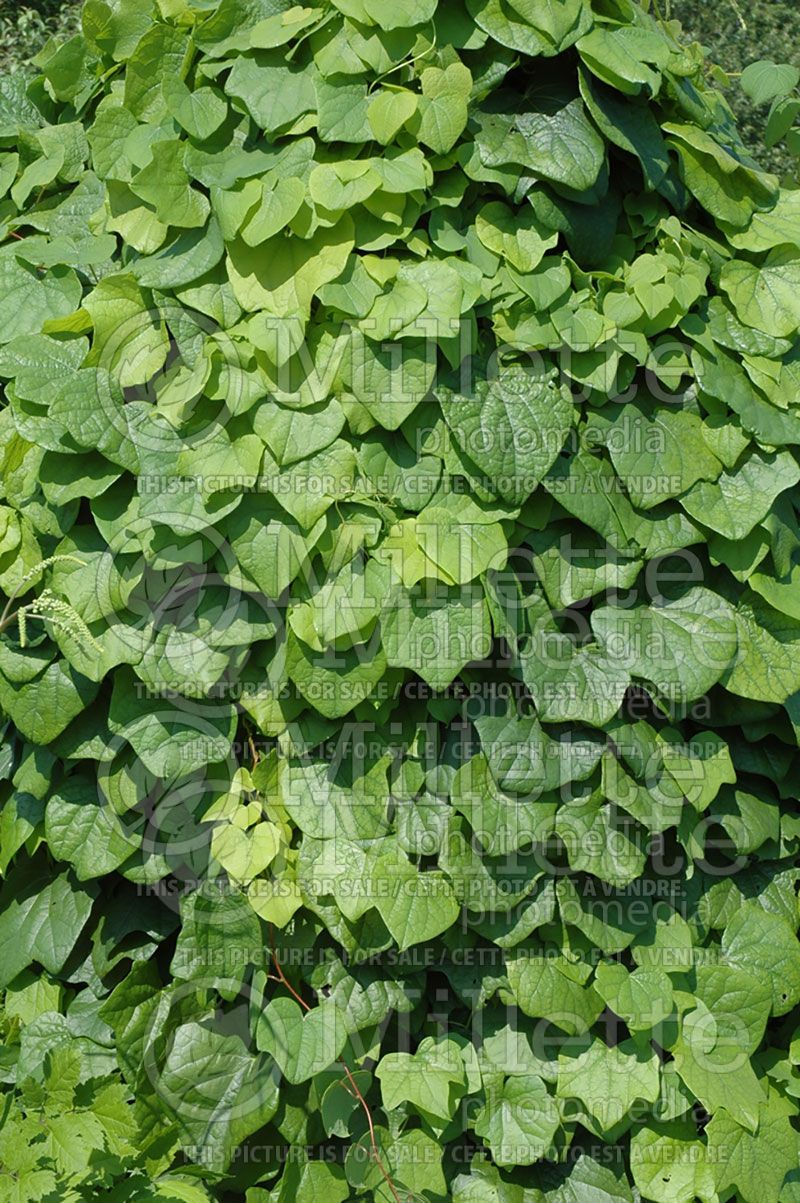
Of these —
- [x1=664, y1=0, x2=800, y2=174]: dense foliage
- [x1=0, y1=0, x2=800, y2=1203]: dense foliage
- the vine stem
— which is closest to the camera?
[x1=0, y1=0, x2=800, y2=1203]: dense foliage

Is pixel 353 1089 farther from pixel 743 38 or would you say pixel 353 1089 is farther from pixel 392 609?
pixel 743 38

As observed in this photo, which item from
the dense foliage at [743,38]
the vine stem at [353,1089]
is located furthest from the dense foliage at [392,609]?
the dense foliage at [743,38]

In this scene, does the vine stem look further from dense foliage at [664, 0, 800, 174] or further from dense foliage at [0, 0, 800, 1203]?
dense foliage at [664, 0, 800, 174]

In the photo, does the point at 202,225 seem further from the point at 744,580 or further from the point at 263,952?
the point at 263,952

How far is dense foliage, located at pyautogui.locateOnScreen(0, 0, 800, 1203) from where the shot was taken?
5.98 feet

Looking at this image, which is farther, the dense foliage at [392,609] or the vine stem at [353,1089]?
the vine stem at [353,1089]

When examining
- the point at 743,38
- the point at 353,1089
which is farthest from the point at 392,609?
the point at 743,38

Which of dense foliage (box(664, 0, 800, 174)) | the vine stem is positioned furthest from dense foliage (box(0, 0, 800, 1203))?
dense foliage (box(664, 0, 800, 174))

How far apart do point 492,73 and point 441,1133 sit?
70.8 inches

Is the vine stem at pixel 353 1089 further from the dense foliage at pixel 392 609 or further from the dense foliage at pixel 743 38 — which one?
the dense foliage at pixel 743 38

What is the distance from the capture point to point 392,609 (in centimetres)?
184

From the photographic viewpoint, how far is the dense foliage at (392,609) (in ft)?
5.98

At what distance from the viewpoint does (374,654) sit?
1.88m

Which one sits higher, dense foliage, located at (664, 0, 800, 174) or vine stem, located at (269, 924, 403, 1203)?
vine stem, located at (269, 924, 403, 1203)
